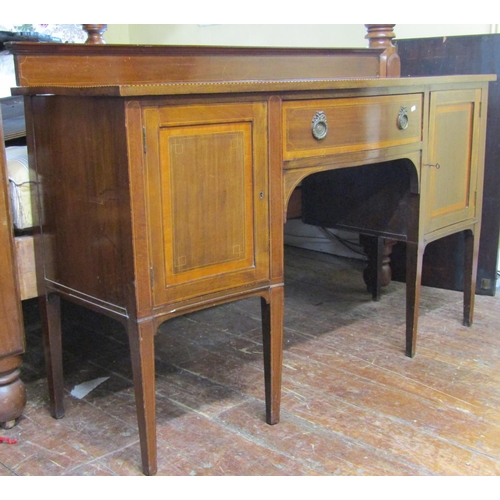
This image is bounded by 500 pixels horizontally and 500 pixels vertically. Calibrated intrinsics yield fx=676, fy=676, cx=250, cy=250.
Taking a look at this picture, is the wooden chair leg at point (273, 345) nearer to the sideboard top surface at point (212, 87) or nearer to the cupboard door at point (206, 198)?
the cupboard door at point (206, 198)

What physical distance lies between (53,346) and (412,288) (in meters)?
0.98

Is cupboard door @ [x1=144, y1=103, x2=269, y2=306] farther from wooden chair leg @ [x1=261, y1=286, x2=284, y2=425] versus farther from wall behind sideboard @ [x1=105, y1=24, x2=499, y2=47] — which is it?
wall behind sideboard @ [x1=105, y1=24, x2=499, y2=47]

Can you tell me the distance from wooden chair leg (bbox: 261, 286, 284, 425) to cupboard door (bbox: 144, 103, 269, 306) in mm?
81

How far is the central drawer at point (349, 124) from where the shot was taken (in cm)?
144

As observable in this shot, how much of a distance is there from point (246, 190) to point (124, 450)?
610 millimetres

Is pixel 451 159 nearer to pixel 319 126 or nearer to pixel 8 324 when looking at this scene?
pixel 319 126

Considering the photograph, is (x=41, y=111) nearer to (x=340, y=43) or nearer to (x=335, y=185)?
(x=335, y=185)

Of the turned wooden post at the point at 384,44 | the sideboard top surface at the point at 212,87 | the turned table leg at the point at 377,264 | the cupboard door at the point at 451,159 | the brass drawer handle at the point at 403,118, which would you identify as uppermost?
the turned wooden post at the point at 384,44

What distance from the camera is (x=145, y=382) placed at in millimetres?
1291

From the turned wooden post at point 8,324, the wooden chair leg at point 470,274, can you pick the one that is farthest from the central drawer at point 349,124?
the turned wooden post at point 8,324

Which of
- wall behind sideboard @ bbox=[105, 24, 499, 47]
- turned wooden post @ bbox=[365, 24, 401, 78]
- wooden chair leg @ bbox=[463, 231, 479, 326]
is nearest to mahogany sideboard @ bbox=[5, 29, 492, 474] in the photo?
turned wooden post @ bbox=[365, 24, 401, 78]

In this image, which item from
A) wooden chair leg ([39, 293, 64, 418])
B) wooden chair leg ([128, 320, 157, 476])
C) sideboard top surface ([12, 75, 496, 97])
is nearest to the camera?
sideboard top surface ([12, 75, 496, 97])

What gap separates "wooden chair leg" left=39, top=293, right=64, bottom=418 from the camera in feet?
4.99

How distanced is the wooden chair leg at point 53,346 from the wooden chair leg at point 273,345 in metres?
0.47
